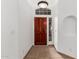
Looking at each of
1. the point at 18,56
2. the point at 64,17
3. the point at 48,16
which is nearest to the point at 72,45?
the point at 64,17

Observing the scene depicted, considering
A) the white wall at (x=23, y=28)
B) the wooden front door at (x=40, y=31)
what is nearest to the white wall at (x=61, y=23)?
the white wall at (x=23, y=28)

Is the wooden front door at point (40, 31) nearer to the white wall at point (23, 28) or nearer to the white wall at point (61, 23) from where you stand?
the white wall at point (61, 23)

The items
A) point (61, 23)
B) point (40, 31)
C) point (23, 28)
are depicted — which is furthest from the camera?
point (40, 31)

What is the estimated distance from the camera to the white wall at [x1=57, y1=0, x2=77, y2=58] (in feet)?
21.0

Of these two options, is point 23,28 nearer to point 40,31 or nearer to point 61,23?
point 61,23

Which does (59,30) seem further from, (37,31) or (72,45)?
(37,31)

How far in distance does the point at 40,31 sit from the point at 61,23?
11.0 feet

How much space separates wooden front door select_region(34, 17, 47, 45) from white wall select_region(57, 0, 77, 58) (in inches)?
120

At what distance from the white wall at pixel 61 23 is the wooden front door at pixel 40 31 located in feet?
9.97

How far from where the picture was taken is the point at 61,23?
6.91 m

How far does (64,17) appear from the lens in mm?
6824

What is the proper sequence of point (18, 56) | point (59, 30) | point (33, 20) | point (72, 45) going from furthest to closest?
point (33, 20) → point (59, 30) → point (72, 45) → point (18, 56)

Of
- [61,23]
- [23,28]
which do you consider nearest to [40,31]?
[61,23]

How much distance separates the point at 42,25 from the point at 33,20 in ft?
2.83
